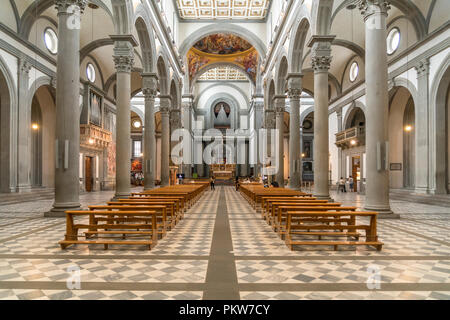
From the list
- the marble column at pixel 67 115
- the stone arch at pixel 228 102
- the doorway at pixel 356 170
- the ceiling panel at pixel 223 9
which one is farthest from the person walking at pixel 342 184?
the stone arch at pixel 228 102

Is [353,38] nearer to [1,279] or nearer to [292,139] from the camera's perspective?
[292,139]

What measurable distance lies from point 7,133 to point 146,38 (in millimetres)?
8134

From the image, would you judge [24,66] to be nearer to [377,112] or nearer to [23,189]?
[23,189]

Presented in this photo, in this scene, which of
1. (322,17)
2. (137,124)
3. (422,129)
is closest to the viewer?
(322,17)

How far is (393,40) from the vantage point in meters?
17.2

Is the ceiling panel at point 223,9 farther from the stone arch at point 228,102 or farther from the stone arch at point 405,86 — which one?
the stone arch at point 228,102

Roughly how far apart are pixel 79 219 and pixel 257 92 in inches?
1120

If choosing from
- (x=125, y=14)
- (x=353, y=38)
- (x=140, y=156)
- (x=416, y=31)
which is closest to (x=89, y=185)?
(x=125, y=14)

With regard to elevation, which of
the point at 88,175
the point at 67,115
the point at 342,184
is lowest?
the point at 342,184

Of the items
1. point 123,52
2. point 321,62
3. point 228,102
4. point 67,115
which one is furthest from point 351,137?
point 228,102

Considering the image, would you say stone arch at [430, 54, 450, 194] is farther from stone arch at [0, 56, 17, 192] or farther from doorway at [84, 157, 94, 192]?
doorway at [84, 157, 94, 192]

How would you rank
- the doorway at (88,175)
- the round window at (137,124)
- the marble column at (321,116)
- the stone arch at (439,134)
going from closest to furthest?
the marble column at (321,116) → the stone arch at (439,134) → the doorway at (88,175) → the round window at (137,124)

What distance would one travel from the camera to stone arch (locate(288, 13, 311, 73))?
15380 mm

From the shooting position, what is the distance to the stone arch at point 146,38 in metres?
15.4
